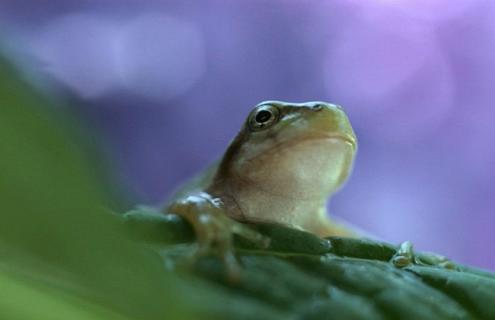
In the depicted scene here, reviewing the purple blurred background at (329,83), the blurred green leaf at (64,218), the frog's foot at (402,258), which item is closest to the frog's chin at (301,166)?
the frog's foot at (402,258)

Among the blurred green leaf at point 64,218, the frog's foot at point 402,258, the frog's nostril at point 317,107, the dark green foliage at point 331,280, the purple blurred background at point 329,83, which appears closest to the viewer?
the blurred green leaf at point 64,218

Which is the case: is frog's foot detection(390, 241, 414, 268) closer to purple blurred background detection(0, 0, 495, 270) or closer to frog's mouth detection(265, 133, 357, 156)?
frog's mouth detection(265, 133, 357, 156)

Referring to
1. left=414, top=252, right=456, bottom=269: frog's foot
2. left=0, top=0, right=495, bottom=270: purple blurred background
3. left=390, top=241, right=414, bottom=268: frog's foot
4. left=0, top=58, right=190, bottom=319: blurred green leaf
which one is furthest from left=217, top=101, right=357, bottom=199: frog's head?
left=0, top=0, right=495, bottom=270: purple blurred background

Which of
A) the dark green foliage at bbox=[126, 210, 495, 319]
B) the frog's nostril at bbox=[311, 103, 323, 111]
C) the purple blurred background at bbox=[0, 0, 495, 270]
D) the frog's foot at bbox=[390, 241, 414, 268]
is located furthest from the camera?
the purple blurred background at bbox=[0, 0, 495, 270]

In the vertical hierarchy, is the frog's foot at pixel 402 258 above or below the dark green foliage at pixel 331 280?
above

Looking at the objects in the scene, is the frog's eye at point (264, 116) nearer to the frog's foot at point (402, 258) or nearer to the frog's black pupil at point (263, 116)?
the frog's black pupil at point (263, 116)

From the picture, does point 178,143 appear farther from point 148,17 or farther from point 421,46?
point 421,46

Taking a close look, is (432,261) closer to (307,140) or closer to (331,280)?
(331,280)
